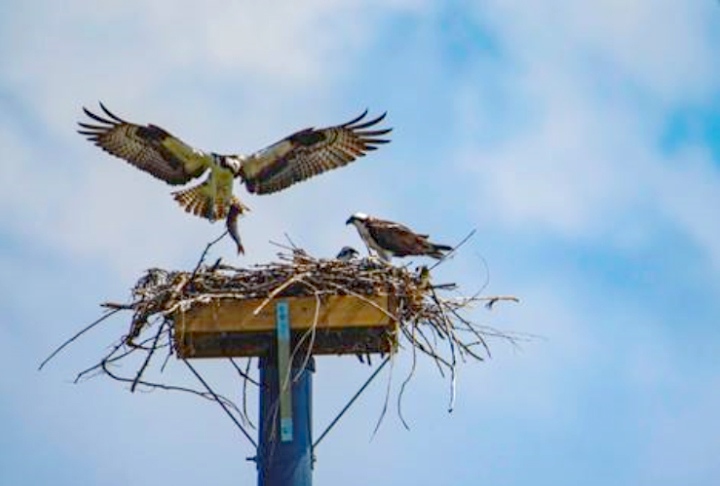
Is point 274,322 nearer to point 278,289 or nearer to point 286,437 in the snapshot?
point 278,289

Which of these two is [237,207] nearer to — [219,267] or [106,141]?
[106,141]

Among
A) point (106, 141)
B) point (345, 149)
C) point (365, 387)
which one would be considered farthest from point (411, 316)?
point (106, 141)

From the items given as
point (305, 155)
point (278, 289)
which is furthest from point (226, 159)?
point (278, 289)

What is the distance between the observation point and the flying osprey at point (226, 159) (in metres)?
9.98

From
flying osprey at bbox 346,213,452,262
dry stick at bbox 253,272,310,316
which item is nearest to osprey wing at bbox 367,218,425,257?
flying osprey at bbox 346,213,452,262

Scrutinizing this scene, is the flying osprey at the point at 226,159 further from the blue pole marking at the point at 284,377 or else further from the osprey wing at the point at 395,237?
the blue pole marking at the point at 284,377

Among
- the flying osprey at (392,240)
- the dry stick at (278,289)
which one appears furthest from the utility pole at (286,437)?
the flying osprey at (392,240)

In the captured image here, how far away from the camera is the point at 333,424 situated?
731cm

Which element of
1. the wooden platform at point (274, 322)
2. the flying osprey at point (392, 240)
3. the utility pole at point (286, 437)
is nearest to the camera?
the utility pole at point (286, 437)

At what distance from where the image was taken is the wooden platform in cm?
727

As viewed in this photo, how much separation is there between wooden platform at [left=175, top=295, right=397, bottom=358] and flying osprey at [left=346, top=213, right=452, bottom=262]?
171 cm

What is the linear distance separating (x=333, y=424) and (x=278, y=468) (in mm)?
375

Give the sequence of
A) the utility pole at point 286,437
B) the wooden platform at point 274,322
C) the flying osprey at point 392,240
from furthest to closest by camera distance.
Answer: the flying osprey at point 392,240 < the wooden platform at point 274,322 < the utility pole at point 286,437

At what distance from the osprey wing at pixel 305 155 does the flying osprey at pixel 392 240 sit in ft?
2.37
